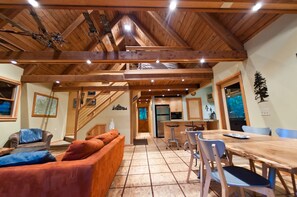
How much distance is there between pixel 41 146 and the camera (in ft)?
13.3

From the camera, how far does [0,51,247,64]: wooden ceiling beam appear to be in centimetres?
305

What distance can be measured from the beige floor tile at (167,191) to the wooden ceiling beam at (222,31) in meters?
3.39

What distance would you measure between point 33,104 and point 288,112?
7489 millimetres

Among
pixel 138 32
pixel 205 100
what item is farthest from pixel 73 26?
pixel 205 100

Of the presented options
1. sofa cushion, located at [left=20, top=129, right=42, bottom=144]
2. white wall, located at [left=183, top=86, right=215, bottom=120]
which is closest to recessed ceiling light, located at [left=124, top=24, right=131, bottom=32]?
white wall, located at [left=183, top=86, right=215, bottom=120]

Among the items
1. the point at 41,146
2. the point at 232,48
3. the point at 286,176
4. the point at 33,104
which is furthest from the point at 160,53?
the point at 33,104

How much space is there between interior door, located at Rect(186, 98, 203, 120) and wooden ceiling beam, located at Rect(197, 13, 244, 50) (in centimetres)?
485

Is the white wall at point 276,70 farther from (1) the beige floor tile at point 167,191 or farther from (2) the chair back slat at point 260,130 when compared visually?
(1) the beige floor tile at point 167,191

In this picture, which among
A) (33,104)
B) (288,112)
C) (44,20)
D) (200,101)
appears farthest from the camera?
(200,101)

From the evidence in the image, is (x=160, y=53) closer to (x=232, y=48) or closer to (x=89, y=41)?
(x=232, y=48)

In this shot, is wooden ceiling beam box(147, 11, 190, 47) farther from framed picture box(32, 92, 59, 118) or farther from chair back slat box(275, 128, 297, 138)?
framed picture box(32, 92, 59, 118)

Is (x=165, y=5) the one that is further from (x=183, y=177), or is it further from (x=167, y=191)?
(x=183, y=177)

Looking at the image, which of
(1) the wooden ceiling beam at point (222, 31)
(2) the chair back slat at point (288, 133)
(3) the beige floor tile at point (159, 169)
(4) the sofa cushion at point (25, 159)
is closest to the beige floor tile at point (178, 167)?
(3) the beige floor tile at point (159, 169)

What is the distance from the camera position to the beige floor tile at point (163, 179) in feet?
7.68
